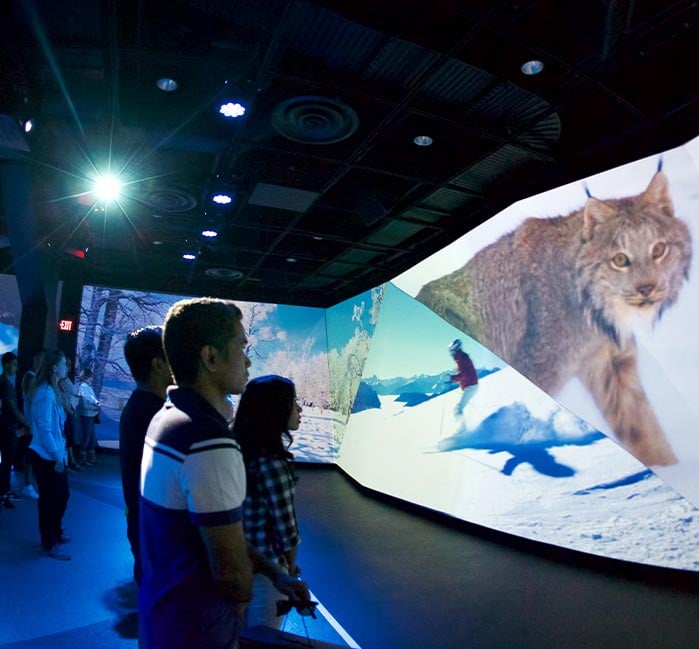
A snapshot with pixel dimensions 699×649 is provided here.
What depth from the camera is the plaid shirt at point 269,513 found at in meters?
1.82

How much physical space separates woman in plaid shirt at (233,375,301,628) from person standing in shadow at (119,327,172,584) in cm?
46

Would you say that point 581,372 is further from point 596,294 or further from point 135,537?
point 135,537

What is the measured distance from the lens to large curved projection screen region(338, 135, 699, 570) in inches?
151

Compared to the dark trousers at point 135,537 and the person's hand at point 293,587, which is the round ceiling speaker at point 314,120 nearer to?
the dark trousers at point 135,537

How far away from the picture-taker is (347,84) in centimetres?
375

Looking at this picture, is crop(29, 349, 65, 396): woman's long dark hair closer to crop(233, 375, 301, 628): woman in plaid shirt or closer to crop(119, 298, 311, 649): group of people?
crop(233, 375, 301, 628): woman in plaid shirt

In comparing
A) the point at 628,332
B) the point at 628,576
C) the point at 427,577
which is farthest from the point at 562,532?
the point at 628,332

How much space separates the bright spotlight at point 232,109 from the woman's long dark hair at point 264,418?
112 inches

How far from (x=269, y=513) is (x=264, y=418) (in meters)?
0.36

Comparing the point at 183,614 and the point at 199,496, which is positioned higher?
the point at 199,496

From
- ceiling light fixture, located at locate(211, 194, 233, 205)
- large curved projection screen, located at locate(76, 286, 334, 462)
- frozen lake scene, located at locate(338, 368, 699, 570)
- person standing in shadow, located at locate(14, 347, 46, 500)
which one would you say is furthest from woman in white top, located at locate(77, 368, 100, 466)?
frozen lake scene, located at locate(338, 368, 699, 570)

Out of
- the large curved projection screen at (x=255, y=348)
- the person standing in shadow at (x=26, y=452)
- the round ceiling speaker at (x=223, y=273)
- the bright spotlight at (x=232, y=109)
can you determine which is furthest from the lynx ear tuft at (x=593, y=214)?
the large curved projection screen at (x=255, y=348)

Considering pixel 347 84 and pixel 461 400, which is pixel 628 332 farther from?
pixel 347 84

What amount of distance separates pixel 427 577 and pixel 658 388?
2435 mm
